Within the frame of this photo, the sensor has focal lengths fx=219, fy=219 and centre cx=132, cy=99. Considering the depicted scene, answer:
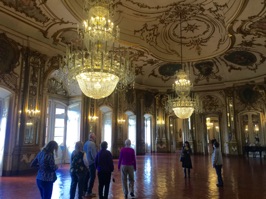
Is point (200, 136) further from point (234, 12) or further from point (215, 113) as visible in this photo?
point (234, 12)

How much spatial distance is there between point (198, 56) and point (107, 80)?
9.30 m

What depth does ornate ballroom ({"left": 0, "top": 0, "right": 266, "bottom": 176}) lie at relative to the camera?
277 inches

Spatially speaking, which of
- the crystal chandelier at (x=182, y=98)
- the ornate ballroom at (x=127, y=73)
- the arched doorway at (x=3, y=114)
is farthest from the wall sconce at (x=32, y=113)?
the crystal chandelier at (x=182, y=98)

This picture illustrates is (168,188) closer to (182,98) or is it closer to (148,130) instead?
(182,98)

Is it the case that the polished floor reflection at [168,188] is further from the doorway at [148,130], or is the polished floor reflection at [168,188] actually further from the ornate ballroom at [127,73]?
the doorway at [148,130]

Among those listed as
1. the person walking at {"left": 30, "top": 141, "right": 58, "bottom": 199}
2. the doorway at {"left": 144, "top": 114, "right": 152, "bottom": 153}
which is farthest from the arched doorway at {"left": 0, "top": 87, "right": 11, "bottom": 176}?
the doorway at {"left": 144, "top": 114, "right": 152, "bottom": 153}

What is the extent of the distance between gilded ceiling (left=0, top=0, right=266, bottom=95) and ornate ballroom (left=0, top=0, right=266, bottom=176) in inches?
1.7

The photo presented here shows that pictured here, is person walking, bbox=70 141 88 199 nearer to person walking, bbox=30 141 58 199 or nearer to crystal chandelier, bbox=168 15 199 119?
person walking, bbox=30 141 58 199

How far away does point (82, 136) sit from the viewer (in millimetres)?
11164

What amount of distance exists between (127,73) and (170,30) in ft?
19.1

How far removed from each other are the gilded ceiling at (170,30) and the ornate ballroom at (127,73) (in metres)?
0.04

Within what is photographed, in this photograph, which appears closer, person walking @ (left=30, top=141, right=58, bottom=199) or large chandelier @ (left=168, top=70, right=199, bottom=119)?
person walking @ (left=30, top=141, right=58, bottom=199)

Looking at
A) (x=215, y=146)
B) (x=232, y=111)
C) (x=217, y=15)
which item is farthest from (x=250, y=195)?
(x=232, y=111)

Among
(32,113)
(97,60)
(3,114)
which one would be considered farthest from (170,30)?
(3,114)
